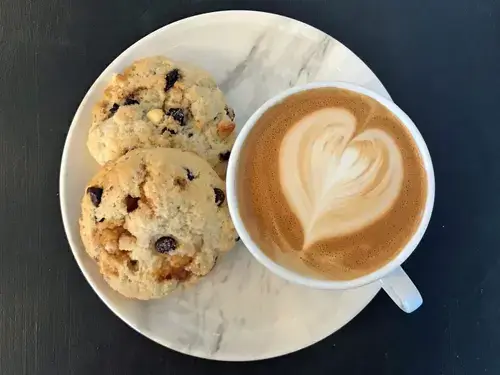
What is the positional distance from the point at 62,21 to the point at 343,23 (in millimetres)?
521

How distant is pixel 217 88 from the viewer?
3.17 feet

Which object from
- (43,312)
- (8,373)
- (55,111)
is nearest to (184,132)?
(55,111)

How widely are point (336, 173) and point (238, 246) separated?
0.80 feet

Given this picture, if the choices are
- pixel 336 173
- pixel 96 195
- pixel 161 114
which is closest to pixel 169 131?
pixel 161 114

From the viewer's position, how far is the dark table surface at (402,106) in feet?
3.62

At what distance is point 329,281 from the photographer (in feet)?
2.74

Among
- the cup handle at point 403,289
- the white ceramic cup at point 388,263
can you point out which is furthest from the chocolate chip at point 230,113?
the cup handle at point 403,289

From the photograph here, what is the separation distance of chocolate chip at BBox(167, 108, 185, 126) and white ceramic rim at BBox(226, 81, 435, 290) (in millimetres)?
119

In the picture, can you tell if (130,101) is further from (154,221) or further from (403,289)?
(403,289)

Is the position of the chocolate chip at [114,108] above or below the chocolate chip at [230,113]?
above

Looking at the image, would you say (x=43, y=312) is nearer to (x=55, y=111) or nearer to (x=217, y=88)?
(x=55, y=111)

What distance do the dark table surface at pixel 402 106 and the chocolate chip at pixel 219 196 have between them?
0.34 m

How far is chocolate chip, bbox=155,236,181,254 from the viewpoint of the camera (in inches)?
35.4

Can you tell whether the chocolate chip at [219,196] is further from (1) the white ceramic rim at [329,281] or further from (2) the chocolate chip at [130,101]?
(2) the chocolate chip at [130,101]
